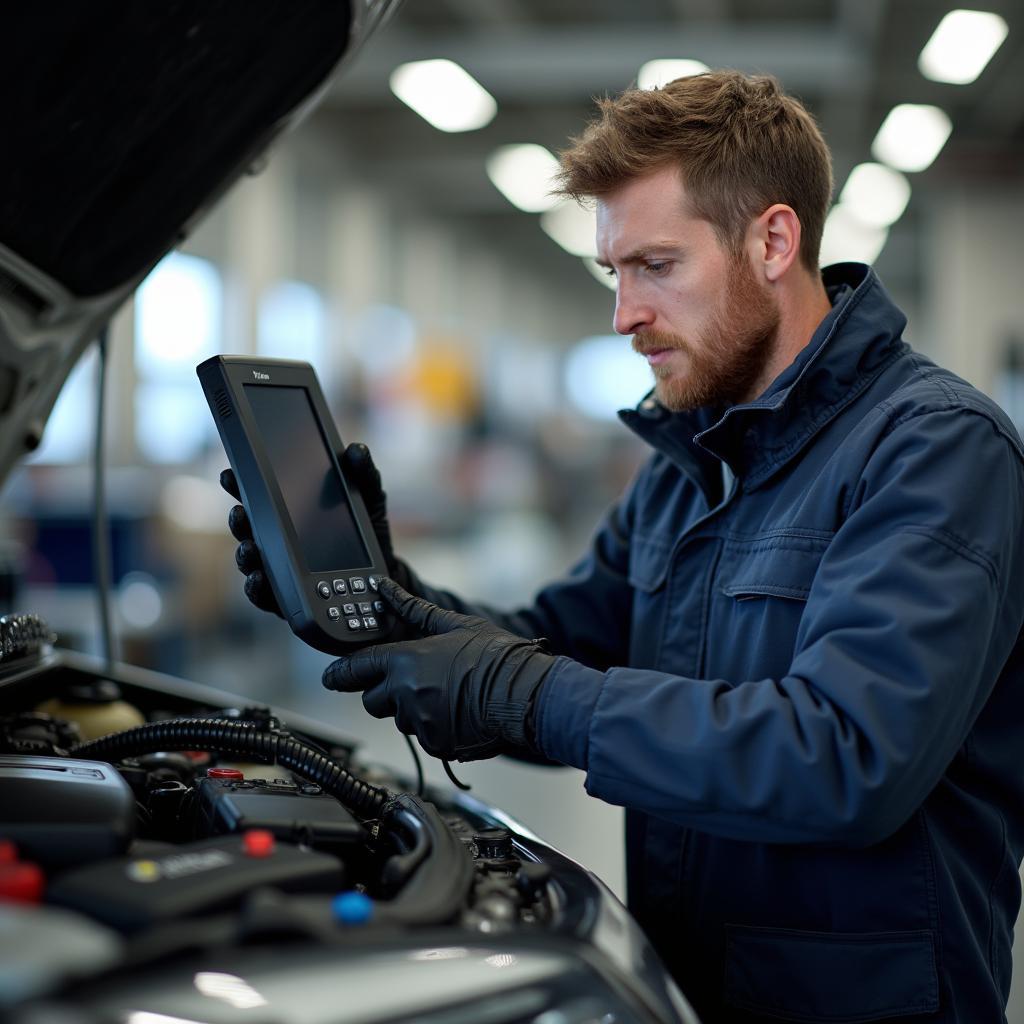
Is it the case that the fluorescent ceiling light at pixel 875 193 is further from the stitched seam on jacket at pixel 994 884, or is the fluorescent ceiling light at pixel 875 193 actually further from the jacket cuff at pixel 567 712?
the jacket cuff at pixel 567 712


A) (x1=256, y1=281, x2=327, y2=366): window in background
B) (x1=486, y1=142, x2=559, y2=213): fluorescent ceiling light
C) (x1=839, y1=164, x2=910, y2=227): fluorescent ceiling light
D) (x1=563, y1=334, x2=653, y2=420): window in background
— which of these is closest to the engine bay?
(x1=486, y1=142, x2=559, y2=213): fluorescent ceiling light

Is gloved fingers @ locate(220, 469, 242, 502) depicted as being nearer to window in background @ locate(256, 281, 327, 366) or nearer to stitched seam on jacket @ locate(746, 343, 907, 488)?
stitched seam on jacket @ locate(746, 343, 907, 488)

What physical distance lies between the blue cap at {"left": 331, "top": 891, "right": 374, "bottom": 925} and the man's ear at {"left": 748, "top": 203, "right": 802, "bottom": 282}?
911 millimetres

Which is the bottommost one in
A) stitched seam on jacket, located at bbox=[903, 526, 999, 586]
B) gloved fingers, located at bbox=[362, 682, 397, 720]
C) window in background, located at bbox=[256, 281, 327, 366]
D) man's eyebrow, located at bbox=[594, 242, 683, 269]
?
gloved fingers, located at bbox=[362, 682, 397, 720]

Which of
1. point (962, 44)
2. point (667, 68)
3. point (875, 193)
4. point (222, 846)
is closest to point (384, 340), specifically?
point (875, 193)

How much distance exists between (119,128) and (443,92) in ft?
Answer: 18.8

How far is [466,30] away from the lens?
653 centimetres

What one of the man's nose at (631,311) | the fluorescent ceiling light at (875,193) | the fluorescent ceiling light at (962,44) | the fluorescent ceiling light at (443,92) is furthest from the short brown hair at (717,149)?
the fluorescent ceiling light at (875,193)

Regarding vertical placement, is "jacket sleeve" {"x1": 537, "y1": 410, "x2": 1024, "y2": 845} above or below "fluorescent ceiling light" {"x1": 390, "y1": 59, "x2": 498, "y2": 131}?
below

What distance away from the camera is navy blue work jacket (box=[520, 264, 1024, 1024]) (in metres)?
1.00

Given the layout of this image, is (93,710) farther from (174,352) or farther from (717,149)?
(174,352)

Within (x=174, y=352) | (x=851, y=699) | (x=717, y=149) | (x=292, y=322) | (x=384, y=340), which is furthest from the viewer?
(x=384, y=340)

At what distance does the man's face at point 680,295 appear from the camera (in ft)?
4.42

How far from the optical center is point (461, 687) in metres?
1.11
